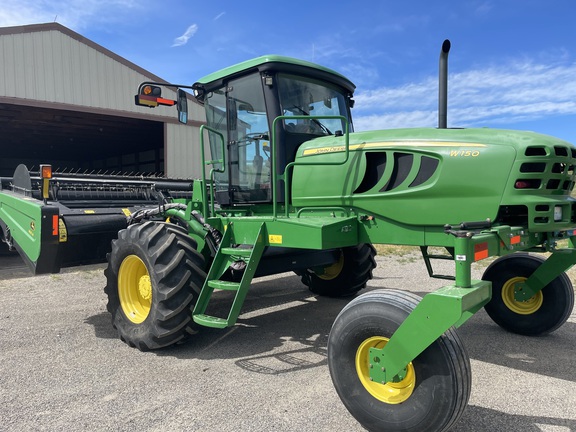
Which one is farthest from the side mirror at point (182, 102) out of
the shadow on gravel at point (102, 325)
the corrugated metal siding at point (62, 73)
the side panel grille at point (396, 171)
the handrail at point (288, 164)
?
the corrugated metal siding at point (62, 73)

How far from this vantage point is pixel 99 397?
10.3ft

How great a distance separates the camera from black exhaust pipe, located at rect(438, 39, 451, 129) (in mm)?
3420

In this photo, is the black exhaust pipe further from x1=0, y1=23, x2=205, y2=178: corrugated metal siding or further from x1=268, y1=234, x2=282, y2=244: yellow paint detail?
x1=0, y1=23, x2=205, y2=178: corrugated metal siding

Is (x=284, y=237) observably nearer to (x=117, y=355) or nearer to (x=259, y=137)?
(x=259, y=137)

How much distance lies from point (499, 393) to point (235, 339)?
241 cm

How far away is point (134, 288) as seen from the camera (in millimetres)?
4543

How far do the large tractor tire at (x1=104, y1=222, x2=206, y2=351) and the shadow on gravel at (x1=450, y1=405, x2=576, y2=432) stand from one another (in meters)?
2.38

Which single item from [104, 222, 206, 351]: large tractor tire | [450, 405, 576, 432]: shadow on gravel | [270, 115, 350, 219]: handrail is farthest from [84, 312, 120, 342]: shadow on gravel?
[450, 405, 576, 432]: shadow on gravel

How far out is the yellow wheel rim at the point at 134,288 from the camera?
14.5ft

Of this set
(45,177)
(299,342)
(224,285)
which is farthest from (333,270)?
(45,177)

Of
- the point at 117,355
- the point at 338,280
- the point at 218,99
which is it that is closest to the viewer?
the point at 117,355

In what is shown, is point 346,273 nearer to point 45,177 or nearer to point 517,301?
point 517,301

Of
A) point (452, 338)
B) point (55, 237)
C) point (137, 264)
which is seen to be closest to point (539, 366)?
point (452, 338)

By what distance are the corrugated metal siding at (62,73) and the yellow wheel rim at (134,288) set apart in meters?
9.72
